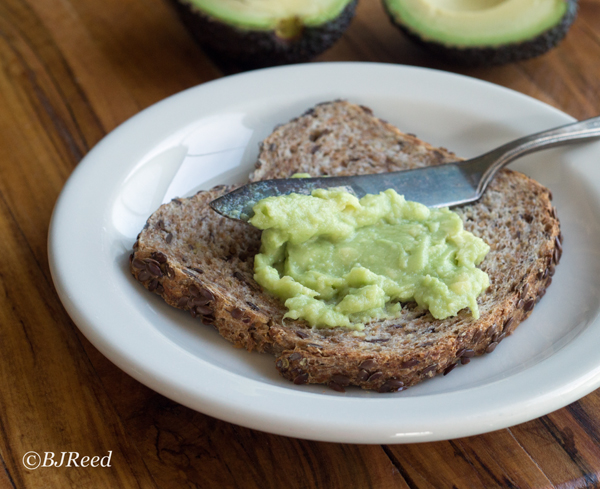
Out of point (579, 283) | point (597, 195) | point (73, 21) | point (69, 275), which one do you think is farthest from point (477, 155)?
point (73, 21)

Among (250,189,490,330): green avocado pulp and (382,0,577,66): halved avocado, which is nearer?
(250,189,490,330): green avocado pulp

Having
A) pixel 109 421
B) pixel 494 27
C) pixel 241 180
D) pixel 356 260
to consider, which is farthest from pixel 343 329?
pixel 494 27

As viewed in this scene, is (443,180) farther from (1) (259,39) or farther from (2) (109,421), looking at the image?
(2) (109,421)

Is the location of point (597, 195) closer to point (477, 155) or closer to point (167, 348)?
point (477, 155)

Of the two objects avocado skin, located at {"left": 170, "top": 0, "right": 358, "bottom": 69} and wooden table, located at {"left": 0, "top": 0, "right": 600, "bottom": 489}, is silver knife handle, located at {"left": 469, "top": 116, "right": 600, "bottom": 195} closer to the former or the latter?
wooden table, located at {"left": 0, "top": 0, "right": 600, "bottom": 489}

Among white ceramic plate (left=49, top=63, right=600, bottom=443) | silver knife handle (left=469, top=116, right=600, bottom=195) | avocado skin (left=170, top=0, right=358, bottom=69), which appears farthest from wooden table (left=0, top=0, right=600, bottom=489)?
silver knife handle (left=469, top=116, right=600, bottom=195)

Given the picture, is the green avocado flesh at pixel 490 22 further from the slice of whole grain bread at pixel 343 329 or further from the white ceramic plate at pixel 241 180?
the slice of whole grain bread at pixel 343 329

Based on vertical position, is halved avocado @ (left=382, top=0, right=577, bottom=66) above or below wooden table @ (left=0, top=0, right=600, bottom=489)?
above

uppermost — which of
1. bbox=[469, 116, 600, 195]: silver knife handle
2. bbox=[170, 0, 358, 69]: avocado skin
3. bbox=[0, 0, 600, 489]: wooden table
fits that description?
bbox=[469, 116, 600, 195]: silver knife handle
